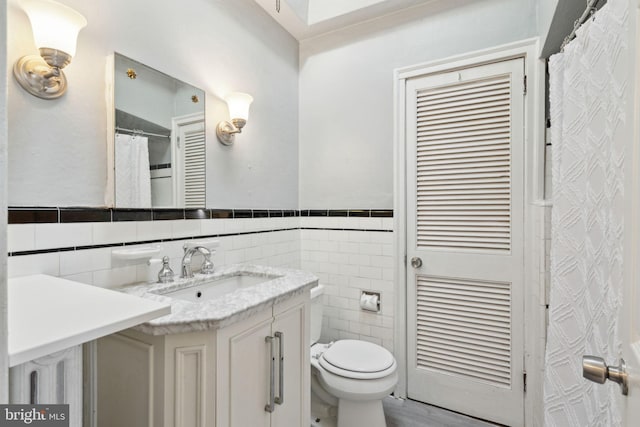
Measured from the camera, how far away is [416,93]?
2.07 meters

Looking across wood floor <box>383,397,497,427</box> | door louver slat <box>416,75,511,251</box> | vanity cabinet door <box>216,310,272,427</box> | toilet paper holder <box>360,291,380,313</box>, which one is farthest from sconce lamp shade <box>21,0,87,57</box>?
wood floor <box>383,397,497,427</box>

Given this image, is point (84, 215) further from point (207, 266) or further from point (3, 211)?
point (3, 211)

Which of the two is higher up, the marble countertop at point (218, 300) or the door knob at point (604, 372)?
the door knob at point (604, 372)

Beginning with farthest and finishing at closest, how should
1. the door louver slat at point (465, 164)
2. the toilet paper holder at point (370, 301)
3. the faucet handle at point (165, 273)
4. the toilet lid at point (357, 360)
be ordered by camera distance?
the toilet paper holder at point (370, 301), the door louver slat at point (465, 164), the toilet lid at point (357, 360), the faucet handle at point (165, 273)

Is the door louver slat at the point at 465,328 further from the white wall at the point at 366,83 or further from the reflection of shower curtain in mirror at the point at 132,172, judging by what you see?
the reflection of shower curtain in mirror at the point at 132,172

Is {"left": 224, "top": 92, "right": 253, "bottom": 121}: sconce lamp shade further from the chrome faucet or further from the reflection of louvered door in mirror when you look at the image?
the chrome faucet

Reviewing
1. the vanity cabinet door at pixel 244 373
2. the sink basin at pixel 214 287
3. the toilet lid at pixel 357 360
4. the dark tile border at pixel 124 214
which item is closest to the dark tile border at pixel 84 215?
the dark tile border at pixel 124 214

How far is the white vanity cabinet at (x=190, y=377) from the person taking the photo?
96 cm

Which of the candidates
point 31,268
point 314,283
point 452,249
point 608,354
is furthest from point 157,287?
point 452,249

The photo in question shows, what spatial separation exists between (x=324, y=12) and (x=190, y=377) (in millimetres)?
2241

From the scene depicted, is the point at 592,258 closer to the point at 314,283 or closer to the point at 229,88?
the point at 314,283

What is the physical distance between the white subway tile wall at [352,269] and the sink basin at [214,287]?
0.80 meters

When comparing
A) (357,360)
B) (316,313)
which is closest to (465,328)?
(357,360)

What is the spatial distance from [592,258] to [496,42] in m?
1.46
